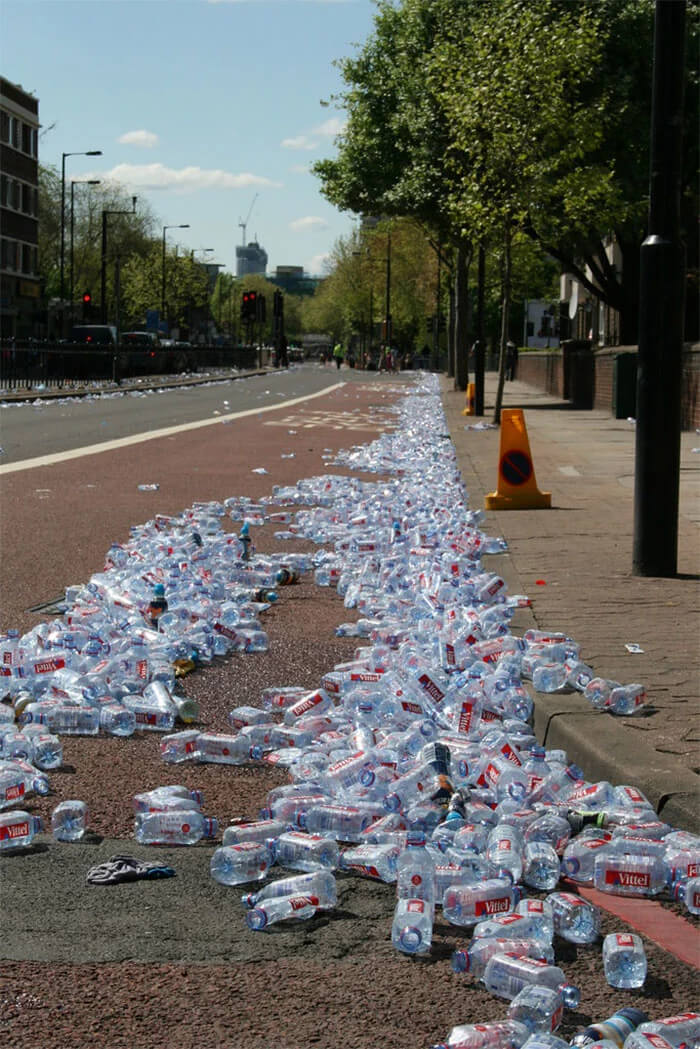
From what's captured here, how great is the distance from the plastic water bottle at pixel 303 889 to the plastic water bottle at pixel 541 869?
1.74 ft

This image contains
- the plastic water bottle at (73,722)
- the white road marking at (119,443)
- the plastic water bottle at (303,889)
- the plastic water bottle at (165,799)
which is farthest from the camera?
the white road marking at (119,443)

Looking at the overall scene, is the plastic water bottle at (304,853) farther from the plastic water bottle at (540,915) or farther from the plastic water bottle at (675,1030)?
the plastic water bottle at (675,1030)

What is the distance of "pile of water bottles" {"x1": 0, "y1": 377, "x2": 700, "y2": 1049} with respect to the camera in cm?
342

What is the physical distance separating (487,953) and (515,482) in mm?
8457

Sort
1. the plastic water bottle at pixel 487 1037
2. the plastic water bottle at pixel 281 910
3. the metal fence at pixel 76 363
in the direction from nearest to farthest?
the plastic water bottle at pixel 487 1037, the plastic water bottle at pixel 281 910, the metal fence at pixel 76 363

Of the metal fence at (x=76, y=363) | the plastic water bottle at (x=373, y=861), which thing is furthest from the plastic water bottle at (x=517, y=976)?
the metal fence at (x=76, y=363)

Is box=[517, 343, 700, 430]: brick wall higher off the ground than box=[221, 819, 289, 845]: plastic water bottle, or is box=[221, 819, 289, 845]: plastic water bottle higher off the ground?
box=[517, 343, 700, 430]: brick wall

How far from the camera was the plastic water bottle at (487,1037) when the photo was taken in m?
2.83

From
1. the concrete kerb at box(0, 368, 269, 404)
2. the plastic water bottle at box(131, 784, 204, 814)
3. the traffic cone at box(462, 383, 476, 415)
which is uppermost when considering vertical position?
the traffic cone at box(462, 383, 476, 415)

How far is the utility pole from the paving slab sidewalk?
0.42ft

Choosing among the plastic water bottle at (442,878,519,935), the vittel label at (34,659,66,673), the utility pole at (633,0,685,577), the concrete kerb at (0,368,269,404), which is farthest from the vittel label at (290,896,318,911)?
the concrete kerb at (0,368,269,404)

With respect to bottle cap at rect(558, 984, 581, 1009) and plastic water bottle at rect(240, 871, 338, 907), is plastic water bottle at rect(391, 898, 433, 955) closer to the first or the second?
plastic water bottle at rect(240, 871, 338, 907)

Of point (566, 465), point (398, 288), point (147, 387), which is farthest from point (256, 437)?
point (398, 288)

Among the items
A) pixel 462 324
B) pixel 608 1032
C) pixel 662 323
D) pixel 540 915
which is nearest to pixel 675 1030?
pixel 608 1032
